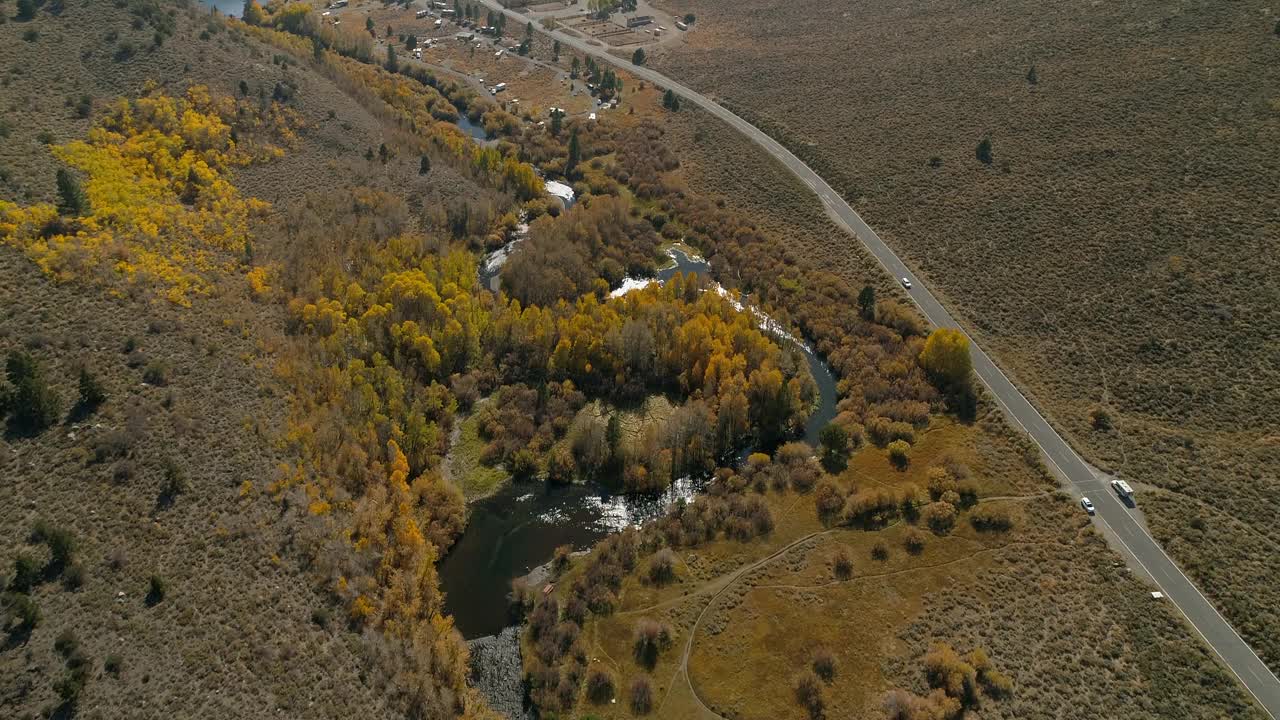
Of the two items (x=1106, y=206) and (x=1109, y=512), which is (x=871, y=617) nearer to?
(x=1109, y=512)

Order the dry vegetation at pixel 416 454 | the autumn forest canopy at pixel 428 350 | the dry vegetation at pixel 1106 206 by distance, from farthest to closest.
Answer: the dry vegetation at pixel 1106 206 → the autumn forest canopy at pixel 428 350 → the dry vegetation at pixel 416 454

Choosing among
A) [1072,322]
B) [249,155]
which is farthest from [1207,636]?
→ [249,155]

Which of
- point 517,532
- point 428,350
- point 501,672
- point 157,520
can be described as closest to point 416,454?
point 517,532

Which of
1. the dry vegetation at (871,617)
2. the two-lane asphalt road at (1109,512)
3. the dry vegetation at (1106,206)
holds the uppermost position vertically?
the dry vegetation at (1106,206)

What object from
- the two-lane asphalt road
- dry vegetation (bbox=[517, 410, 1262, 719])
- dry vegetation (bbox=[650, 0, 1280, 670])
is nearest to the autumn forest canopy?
dry vegetation (bbox=[517, 410, 1262, 719])

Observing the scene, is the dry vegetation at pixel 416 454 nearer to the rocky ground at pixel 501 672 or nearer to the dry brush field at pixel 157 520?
the dry brush field at pixel 157 520

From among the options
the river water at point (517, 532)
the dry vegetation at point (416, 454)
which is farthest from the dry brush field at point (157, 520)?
the river water at point (517, 532)

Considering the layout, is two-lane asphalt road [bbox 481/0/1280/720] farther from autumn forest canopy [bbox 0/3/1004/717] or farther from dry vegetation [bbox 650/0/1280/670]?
autumn forest canopy [bbox 0/3/1004/717]
